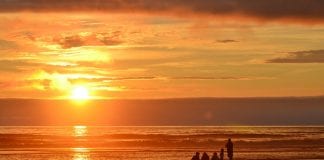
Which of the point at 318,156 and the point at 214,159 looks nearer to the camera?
the point at 214,159

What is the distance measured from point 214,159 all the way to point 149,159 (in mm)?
12425

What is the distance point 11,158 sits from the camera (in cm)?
4959

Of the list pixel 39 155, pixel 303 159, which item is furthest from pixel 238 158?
pixel 39 155

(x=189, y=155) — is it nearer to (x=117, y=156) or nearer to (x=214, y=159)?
(x=117, y=156)

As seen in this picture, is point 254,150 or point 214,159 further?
point 254,150

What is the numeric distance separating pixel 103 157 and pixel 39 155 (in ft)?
19.6

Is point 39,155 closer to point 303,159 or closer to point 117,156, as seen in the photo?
point 117,156

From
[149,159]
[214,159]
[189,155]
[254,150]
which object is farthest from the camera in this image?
[254,150]

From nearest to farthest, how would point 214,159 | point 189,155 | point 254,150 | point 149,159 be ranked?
point 214,159
point 149,159
point 189,155
point 254,150

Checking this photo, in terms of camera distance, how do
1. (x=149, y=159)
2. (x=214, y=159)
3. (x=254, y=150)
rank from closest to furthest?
(x=214, y=159) < (x=149, y=159) < (x=254, y=150)

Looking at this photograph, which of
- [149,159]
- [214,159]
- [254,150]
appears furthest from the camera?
[254,150]

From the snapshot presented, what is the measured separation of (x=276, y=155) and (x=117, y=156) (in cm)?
1248

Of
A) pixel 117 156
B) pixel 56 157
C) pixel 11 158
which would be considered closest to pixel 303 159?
pixel 117 156

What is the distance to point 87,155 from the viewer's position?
5247 cm
